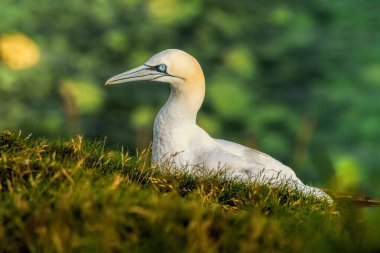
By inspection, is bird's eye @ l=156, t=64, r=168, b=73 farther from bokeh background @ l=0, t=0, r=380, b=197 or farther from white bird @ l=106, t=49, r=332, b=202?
bokeh background @ l=0, t=0, r=380, b=197

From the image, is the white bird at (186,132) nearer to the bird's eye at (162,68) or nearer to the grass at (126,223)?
the bird's eye at (162,68)

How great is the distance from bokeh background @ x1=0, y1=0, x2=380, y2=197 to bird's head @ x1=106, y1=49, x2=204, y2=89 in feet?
14.0

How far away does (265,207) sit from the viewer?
3295 mm

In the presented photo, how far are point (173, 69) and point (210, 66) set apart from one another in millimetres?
5368

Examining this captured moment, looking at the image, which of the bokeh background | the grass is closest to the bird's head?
the grass

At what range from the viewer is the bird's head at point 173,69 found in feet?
14.1

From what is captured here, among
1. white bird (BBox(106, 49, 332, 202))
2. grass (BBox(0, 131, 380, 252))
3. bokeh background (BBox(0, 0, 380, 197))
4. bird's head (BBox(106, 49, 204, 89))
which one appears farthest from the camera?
bokeh background (BBox(0, 0, 380, 197))

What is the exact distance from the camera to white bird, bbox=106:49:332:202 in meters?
4.12

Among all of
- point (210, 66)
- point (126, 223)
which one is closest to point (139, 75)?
point (126, 223)

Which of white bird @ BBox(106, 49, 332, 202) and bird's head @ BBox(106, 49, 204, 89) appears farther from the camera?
bird's head @ BBox(106, 49, 204, 89)

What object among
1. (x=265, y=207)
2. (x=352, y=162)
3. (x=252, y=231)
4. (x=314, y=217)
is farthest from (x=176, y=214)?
(x=352, y=162)

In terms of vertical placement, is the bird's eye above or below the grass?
above

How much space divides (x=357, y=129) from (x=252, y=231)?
7074mm

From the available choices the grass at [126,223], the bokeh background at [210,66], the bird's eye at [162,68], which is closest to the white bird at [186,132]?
the bird's eye at [162,68]
